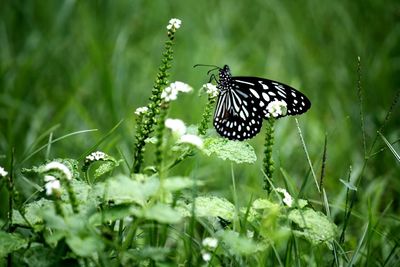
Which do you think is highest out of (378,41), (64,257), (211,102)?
(378,41)

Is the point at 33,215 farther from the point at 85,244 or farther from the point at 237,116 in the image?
the point at 237,116

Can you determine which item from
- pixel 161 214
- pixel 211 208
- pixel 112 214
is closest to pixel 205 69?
pixel 211 208

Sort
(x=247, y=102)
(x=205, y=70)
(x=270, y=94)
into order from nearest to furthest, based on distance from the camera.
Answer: (x=270, y=94)
(x=247, y=102)
(x=205, y=70)

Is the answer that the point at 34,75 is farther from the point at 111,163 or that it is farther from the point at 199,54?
the point at 111,163

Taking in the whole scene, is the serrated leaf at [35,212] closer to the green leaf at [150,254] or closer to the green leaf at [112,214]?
the green leaf at [112,214]

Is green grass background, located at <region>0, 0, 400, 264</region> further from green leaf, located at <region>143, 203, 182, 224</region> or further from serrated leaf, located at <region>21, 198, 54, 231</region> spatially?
green leaf, located at <region>143, 203, 182, 224</region>

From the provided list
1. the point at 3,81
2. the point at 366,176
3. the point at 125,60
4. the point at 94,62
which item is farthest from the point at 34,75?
the point at 366,176
